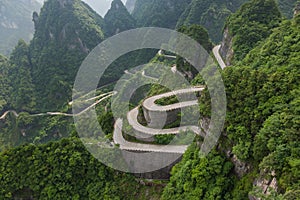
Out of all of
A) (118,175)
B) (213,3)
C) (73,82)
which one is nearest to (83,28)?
(73,82)

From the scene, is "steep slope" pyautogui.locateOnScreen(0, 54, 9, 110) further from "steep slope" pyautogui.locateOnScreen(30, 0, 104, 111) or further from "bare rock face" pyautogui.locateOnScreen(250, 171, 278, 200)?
"bare rock face" pyautogui.locateOnScreen(250, 171, 278, 200)

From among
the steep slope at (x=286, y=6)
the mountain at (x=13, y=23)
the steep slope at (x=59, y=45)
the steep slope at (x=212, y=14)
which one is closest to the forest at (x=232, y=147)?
the steep slope at (x=286, y=6)

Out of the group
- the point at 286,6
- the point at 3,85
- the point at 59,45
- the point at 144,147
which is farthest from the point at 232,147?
the point at 59,45

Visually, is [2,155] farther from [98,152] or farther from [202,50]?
[202,50]

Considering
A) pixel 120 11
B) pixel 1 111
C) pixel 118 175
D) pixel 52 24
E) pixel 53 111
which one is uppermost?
pixel 120 11

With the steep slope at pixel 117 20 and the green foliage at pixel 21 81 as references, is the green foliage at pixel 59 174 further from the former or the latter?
the steep slope at pixel 117 20

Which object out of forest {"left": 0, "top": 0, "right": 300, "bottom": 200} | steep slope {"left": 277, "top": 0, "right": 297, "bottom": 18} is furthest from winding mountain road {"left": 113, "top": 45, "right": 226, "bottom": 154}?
steep slope {"left": 277, "top": 0, "right": 297, "bottom": 18}

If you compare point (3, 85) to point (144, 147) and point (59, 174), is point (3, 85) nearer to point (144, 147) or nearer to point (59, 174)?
point (59, 174)
